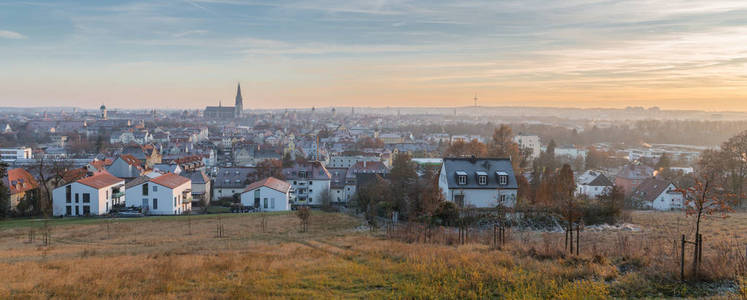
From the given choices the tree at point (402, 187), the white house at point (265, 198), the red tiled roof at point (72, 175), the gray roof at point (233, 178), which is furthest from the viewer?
the gray roof at point (233, 178)

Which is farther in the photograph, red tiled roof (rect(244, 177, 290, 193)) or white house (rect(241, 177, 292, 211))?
red tiled roof (rect(244, 177, 290, 193))

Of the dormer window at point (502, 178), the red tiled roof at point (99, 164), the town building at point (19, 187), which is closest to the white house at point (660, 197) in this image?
the dormer window at point (502, 178)

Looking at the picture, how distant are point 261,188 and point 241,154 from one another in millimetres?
44216

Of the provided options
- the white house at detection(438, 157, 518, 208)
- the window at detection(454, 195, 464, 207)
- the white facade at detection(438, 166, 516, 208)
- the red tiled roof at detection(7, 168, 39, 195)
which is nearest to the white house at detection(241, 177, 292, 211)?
A: the white house at detection(438, 157, 518, 208)

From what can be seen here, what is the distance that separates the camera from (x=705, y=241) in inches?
572

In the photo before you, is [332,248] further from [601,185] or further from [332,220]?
[601,185]

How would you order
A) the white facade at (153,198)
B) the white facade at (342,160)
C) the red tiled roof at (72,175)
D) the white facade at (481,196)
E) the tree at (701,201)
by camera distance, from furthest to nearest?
the white facade at (342,160) < the red tiled roof at (72,175) < the white facade at (153,198) < the white facade at (481,196) < the tree at (701,201)

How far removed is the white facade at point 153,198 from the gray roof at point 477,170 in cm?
2136

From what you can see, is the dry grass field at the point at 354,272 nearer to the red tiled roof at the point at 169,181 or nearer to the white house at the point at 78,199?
the red tiled roof at the point at 169,181

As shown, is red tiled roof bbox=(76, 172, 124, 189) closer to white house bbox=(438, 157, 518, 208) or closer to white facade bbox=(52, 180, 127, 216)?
white facade bbox=(52, 180, 127, 216)

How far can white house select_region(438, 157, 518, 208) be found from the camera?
26.8 metres

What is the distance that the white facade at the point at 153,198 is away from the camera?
35.2 metres

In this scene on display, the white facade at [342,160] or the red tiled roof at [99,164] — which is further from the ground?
the red tiled roof at [99,164]

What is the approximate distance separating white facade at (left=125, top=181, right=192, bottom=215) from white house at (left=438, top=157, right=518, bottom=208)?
69.3ft
